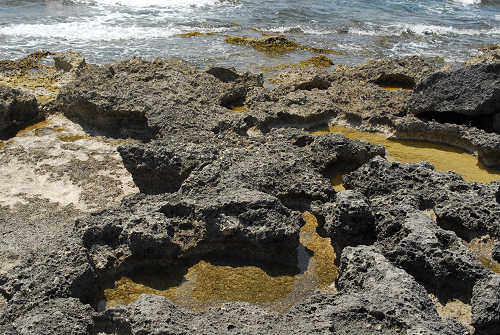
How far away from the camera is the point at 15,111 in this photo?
9.56 metres

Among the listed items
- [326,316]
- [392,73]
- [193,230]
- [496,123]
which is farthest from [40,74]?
[326,316]

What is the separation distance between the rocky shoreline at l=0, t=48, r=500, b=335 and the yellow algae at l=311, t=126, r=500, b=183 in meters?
0.19

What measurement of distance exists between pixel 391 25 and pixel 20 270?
19.0m

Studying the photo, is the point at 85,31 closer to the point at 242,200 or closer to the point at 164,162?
the point at 164,162

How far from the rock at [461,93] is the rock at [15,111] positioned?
7.52 m

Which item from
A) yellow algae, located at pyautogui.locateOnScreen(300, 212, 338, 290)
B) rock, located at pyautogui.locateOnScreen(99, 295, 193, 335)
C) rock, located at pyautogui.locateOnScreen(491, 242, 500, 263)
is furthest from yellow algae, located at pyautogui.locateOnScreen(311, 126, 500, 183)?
rock, located at pyautogui.locateOnScreen(99, 295, 193, 335)

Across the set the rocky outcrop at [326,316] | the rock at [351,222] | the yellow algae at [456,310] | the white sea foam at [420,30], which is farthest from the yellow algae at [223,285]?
the white sea foam at [420,30]

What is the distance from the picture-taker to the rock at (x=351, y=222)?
5.70 m

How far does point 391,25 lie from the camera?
20703 millimetres

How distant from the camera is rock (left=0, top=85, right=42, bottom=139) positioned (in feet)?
30.5

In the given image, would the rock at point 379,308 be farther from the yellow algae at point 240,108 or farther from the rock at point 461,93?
the yellow algae at point 240,108

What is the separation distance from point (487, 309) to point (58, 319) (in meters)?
3.86

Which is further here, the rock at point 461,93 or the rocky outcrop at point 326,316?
the rock at point 461,93

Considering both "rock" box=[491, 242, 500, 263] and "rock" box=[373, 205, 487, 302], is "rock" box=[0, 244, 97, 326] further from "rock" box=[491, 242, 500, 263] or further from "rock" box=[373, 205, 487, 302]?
"rock" box=[491, 242, 500, 263]
